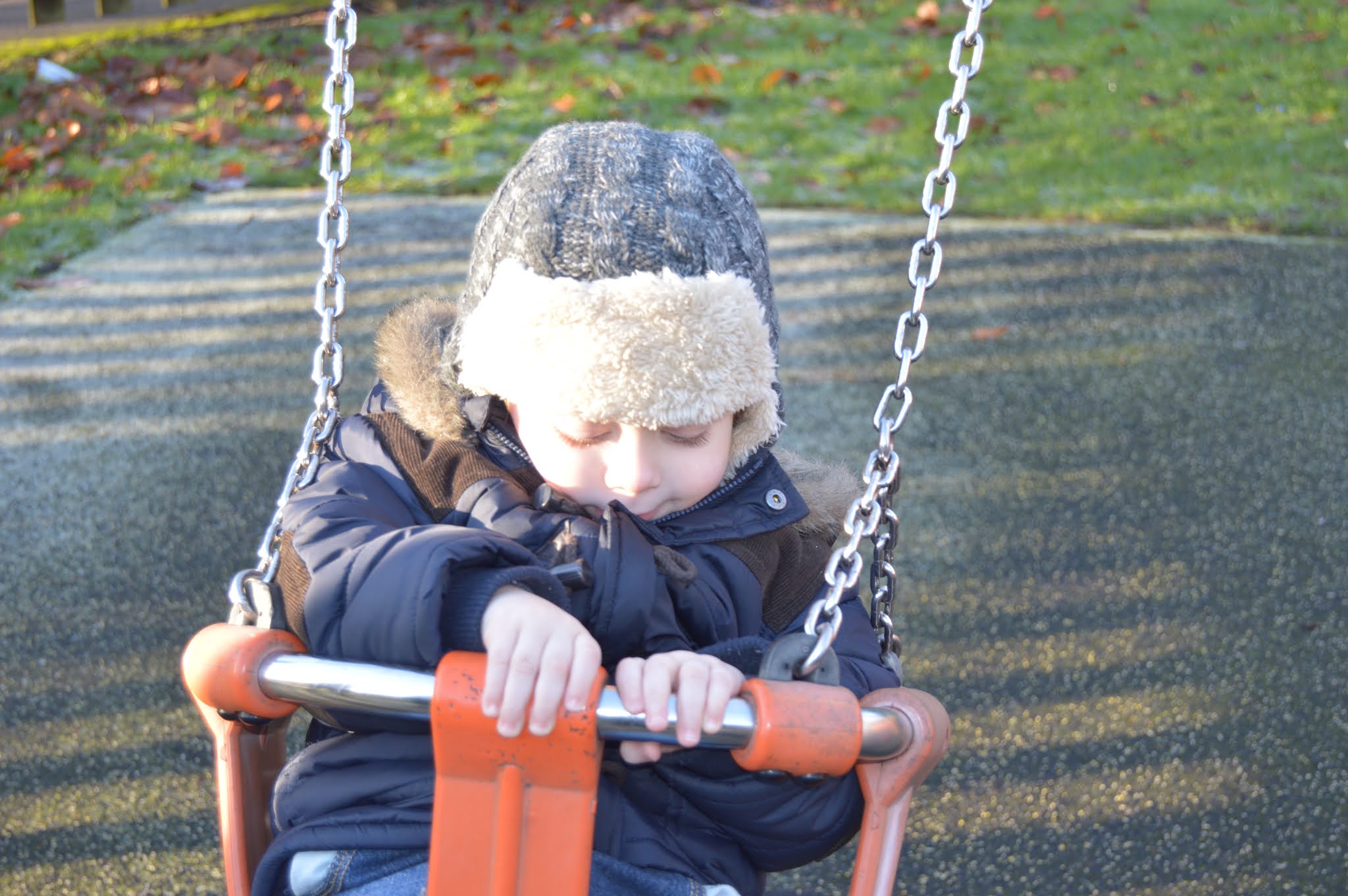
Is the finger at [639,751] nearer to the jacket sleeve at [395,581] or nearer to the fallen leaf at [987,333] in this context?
the jacket sleeve at [395,581]

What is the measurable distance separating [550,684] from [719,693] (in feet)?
0.54

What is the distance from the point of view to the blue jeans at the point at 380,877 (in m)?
1.36

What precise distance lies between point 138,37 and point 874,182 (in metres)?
3.52

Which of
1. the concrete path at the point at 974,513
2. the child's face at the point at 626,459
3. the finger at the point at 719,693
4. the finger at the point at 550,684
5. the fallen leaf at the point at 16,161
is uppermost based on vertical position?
the fallen leaf at the point at 16,161

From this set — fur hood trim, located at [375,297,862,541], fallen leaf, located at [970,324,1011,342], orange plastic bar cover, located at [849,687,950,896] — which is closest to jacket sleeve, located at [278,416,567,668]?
fur hood trim, located at [375,297,862,541]

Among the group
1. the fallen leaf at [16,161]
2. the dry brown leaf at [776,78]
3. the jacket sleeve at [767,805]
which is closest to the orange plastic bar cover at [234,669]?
the jacket sleeve at [767,805]

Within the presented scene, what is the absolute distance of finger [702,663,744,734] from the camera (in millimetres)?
1211

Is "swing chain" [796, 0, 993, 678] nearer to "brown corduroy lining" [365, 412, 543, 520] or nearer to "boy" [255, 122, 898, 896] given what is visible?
"boy" [255, 122, 898, 896]

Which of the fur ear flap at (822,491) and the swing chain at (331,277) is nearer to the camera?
the swing chain at (331,277)

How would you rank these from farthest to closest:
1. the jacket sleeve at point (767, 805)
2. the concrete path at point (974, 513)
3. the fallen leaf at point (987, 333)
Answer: the fallen leaf at point (987, 333)
the concrete path at point (974, 513)
the jacket sleeve at point (767, 805)

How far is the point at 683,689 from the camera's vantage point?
123 centimetres

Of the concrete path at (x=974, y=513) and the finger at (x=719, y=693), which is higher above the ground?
the finger at (x=719, y=693)

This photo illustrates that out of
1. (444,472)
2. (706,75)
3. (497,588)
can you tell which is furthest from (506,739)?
(706,75)

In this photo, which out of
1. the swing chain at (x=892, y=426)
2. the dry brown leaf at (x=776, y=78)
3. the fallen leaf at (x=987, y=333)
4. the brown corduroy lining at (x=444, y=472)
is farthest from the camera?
the dry brown leaf at (x=776, y=78)
